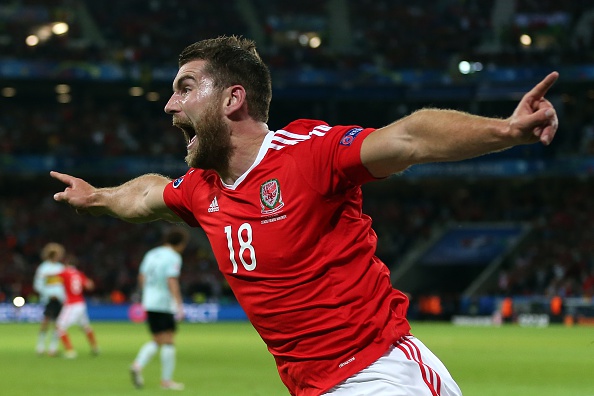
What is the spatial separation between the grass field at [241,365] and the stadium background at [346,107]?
13867mm

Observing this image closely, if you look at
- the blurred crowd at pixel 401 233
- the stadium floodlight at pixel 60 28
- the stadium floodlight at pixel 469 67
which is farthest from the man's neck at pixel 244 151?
the stadium floodlight at pixel 60 28

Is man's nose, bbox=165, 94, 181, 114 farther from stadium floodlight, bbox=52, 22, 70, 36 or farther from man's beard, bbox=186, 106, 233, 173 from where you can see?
stadium floodlight, bbox=52, 22, 70, 36

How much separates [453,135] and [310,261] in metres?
0.85

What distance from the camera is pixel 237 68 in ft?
13.8

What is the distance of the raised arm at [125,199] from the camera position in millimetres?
5039

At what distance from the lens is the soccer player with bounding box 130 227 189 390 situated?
44.2 feet

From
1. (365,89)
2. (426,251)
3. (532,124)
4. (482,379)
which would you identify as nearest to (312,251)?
(532,124)

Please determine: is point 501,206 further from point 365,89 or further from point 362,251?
point 362,251

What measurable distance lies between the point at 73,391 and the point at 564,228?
106 feet

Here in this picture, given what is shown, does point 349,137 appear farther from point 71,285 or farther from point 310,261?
point 71,285

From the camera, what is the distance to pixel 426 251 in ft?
141

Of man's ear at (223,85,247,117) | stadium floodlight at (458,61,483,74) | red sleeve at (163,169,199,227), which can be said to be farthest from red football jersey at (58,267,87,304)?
stadium floodlight at (458,61,483,74)

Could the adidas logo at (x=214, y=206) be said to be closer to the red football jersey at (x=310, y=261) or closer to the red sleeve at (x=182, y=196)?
the red football jersey at (x=310, y=261)

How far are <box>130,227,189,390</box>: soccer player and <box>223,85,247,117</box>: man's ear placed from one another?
31.7 feet
